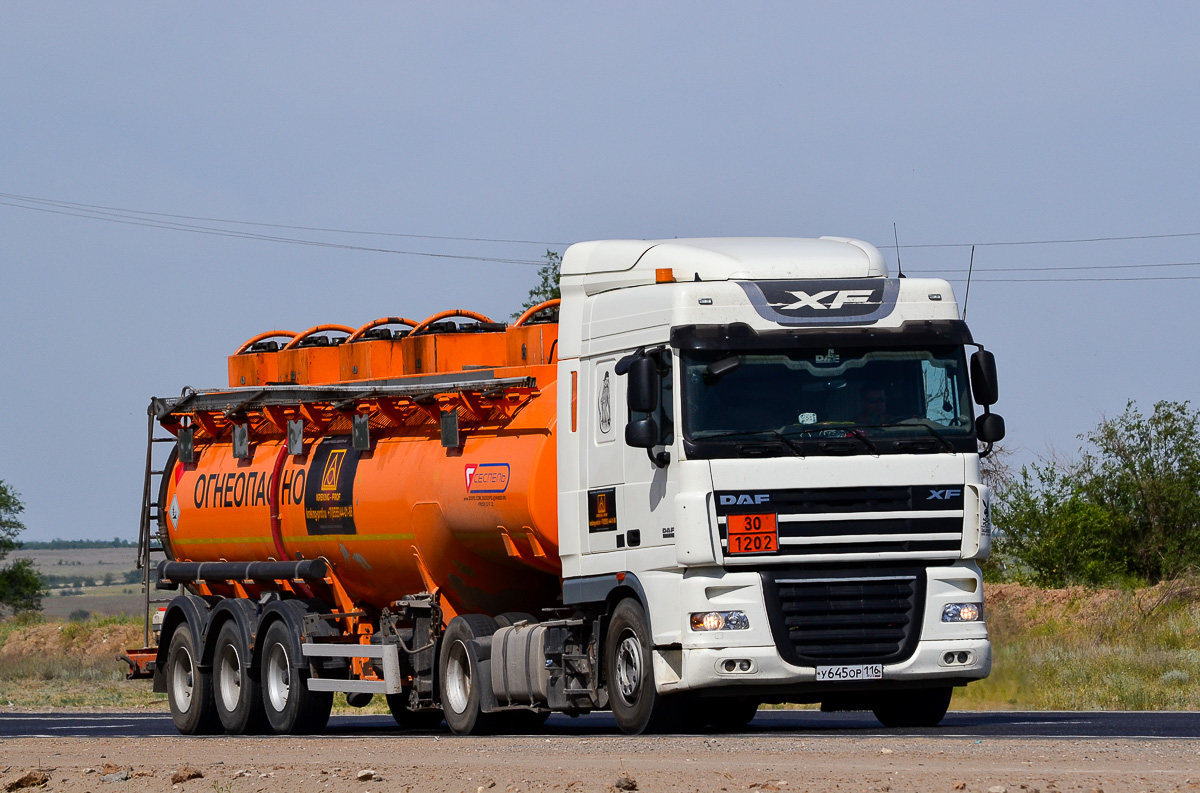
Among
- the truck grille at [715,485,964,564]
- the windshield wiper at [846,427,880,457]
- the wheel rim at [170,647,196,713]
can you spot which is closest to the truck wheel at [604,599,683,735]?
the truck grille at [715,485,964,564]

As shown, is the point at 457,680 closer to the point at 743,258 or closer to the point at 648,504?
the point at 648,504

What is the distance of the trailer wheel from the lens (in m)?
20.6

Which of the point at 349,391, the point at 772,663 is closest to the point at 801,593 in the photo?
the point at 772,663

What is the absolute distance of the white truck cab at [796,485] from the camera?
1456cm

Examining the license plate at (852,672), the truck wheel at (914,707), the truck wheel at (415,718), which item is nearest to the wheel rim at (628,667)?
the license plate at (852,672)

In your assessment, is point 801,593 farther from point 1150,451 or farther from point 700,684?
point 1150,451

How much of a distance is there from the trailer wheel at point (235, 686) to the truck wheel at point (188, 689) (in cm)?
16

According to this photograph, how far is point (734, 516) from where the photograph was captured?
14.5m

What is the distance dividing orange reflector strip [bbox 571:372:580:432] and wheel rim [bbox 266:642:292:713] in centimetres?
531

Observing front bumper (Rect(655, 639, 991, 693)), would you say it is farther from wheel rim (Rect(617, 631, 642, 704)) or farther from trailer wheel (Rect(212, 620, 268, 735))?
trailer wheel (Rect(212, 620, 268, 735))

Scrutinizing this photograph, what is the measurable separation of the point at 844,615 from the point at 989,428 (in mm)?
1869

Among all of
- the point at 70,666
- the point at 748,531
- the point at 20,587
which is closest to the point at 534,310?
the point at 748,531

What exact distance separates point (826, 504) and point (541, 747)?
2.84 m

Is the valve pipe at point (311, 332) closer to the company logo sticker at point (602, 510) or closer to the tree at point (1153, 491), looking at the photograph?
the company logo sticker at point (602, 510)
